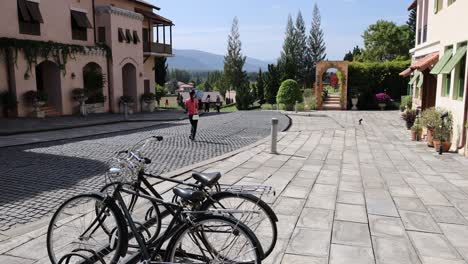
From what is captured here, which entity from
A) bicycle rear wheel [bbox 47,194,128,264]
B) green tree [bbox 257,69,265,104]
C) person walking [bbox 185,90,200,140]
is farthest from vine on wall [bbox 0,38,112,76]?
green tree [bbox 257,69,265,104]

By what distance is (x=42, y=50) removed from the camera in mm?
19969

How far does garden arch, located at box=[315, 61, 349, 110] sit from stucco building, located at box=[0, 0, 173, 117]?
12.5 meters

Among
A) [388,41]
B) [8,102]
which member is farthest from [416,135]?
[388,41]

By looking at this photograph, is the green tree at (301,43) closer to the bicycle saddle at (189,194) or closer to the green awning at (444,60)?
the green awning at (444,60)

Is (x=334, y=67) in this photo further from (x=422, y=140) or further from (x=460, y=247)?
(x=460, y=247)

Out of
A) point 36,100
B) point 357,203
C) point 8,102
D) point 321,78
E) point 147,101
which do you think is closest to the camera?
point 357,203

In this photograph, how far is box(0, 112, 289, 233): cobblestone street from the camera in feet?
19.2

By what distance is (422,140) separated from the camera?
1318 centimetres

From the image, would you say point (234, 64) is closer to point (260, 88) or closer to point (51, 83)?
point (260, 88)

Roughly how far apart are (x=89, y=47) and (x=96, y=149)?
14473mm

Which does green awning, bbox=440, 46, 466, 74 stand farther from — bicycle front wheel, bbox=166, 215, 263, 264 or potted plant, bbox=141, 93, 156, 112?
potted plant, bbox=141, 93, 156, 112

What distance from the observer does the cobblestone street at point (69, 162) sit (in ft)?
19.2

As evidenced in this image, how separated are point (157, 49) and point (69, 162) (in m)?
23.0

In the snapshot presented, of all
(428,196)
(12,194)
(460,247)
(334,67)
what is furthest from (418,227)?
(334,67)
